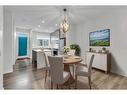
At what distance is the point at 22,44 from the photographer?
884 centimetres

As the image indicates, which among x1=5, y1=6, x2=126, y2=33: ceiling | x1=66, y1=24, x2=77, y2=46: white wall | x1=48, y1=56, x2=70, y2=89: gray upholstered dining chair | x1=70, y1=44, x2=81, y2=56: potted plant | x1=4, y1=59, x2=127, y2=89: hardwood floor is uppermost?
x1=5, y1=6, x2=126, y2=33: ceiling

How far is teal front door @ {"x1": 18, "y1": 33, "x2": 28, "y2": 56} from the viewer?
28.3 ft

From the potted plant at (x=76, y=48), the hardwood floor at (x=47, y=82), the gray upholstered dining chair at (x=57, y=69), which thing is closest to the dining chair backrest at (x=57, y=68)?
the gray upholstered dining chair at (x=57, y=69)

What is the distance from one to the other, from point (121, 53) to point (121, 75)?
0.82 meters

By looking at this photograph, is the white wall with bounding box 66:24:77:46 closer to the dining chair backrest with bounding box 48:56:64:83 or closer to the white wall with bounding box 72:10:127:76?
the white wall with bounding box 72:10:127:76

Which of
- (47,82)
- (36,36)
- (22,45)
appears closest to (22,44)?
(22,45)

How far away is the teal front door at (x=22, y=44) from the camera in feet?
28.3

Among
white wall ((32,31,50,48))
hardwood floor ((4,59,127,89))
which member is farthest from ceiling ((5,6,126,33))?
white wall ((32,31,50,48))

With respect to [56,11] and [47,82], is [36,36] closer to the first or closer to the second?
[56,11]

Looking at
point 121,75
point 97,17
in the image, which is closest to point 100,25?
point 97,17

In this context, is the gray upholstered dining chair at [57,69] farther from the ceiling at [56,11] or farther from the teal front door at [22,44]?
the teal front door at [22,44]

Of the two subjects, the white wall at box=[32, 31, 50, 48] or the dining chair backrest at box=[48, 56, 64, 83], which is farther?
the white wall at box=[32, 31, 50, 48]
